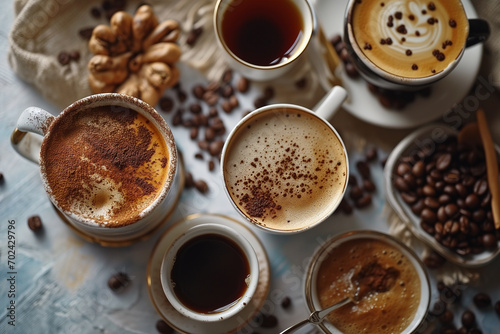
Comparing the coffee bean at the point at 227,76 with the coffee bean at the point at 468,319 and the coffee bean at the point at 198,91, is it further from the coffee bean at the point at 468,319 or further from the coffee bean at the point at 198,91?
the coffee bean at the point at 468,319

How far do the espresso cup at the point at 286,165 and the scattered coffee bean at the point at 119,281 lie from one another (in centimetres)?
47

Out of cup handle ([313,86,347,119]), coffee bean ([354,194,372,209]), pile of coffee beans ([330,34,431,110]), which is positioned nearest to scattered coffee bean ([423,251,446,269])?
coffee bean ([354,194,372,209])

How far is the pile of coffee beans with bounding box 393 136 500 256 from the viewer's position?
1.45 metres

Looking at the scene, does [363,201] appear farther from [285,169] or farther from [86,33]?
[86,33]

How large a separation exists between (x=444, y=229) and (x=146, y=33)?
1107 millimetres

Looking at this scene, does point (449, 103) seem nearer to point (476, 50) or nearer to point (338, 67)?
point (476, 50)

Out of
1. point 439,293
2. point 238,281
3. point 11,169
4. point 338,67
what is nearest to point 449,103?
point 338,67

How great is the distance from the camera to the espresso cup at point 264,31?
1.40 metres

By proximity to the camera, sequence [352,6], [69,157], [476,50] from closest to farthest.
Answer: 1. [69,157]
2. [352,6]
3. [476,50]

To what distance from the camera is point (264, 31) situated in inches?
Answer: 57.8

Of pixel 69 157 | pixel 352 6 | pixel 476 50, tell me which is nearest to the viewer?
pixel 69 157

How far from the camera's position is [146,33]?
148 cm

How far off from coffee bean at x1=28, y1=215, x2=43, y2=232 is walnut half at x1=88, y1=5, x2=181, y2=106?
1.44ft

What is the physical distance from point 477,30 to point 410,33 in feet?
0.61
